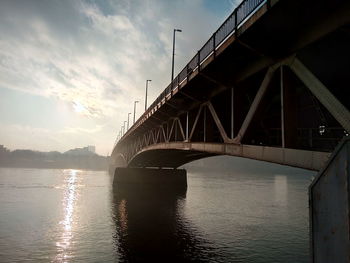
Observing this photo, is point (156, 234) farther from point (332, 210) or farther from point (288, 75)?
point (332, 210)

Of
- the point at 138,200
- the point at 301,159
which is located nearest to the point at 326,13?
the point at 301,159

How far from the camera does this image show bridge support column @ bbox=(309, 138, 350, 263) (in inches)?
229

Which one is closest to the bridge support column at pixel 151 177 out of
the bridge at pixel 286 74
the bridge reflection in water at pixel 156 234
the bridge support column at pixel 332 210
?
the bridge reflection in water at pixel 156 234

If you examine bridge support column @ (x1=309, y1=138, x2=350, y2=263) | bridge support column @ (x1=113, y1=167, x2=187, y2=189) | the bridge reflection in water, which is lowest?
the bridge reflection in water

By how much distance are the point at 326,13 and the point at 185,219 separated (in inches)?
1024

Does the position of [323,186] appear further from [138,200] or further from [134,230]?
[138,200]

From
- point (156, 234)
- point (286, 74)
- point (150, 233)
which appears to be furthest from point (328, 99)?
point (150, 233)

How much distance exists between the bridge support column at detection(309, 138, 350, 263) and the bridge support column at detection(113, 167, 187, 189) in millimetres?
50313

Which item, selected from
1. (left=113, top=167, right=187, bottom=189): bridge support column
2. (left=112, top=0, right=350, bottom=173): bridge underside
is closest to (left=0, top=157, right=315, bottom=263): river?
(left=112, top=0, right=350, bottom=173): bridge underside

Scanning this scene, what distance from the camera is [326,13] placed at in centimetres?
821

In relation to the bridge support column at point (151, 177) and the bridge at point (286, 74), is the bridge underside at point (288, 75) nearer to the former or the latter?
the bridge at point (286, 74)

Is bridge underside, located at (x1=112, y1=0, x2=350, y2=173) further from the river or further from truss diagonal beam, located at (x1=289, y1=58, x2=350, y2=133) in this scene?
the river

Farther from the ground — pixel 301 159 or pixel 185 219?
pixel 301 159

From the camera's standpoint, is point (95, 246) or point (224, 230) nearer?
point (95, 246)
